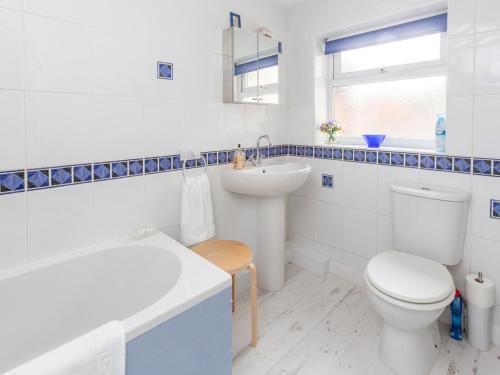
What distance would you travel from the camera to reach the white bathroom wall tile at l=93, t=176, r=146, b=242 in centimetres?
161

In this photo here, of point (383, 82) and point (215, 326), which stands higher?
point (383, 82)

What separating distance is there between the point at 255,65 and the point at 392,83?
1029 millimetres

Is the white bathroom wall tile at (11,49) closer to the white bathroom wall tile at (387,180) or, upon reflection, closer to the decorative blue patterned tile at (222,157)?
the decorative blue patterned tile at (222,157)

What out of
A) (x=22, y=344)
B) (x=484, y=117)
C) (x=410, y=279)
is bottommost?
(x=22, y=344)

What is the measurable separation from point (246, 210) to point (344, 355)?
1.14m

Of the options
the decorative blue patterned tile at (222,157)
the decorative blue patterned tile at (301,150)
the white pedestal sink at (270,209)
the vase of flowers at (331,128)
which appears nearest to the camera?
the white pedestal sink at (270,209)

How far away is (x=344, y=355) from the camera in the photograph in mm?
1674

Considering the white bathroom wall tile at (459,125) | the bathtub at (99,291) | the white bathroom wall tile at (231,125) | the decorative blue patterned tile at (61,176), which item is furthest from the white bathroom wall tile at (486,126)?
the decorative blue patterned tile at (61,176)

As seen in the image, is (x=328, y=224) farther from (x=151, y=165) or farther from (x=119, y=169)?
(x=119, y=169)

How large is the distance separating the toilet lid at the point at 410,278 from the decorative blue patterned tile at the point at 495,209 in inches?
15.7

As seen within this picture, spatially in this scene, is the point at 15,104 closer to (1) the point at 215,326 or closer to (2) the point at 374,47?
(1) the point at 215,326

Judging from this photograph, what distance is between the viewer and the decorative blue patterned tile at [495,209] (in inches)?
65.6

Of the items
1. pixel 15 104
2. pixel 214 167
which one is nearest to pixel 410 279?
pixel 214 167

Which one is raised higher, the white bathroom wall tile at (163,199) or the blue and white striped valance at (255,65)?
the blue and white striped valance at (255,65)
